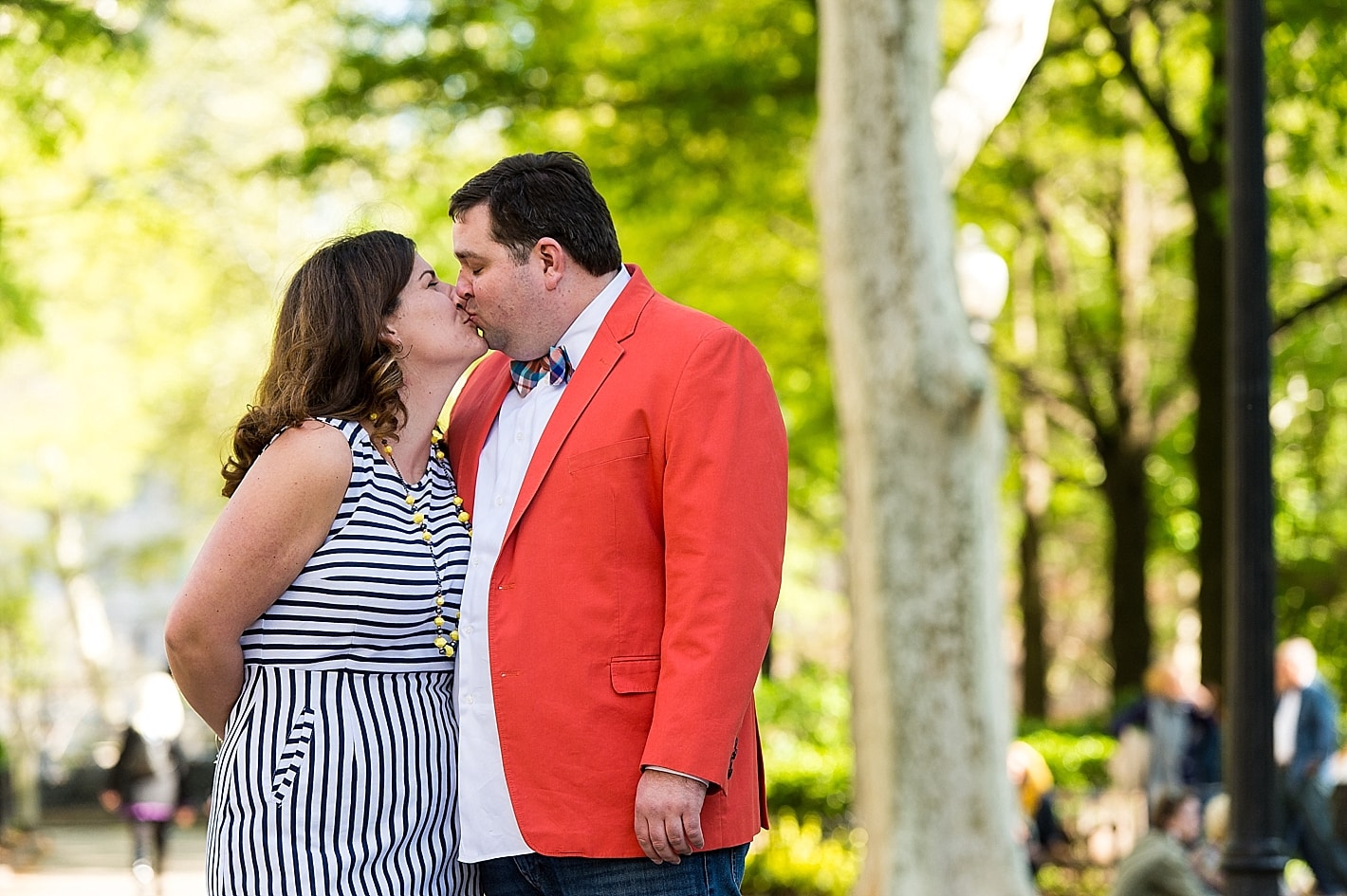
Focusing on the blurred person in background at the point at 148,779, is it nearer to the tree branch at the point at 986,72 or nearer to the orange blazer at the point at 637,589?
the tree branch at the point at 986,72

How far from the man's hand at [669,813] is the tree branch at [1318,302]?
12.6 meters

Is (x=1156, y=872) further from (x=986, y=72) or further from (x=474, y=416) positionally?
(x=474, y=416)

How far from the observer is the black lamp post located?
6.39m

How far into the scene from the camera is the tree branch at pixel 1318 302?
14.2 meters

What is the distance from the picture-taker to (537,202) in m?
2.95

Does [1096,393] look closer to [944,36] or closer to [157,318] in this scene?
[944,36]

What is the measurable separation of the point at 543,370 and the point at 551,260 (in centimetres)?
21

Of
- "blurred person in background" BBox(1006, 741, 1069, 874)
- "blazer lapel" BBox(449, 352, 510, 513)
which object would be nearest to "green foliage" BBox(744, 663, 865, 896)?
"blurred person in background" BBox(1006, 741, 1069, 874)

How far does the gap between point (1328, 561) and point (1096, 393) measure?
3552 millimetres

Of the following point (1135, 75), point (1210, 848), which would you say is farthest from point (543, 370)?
point (1135, 75)

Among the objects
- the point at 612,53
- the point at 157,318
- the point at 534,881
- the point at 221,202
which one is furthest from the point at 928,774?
the point at 157,318

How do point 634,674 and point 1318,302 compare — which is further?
point 1318,302

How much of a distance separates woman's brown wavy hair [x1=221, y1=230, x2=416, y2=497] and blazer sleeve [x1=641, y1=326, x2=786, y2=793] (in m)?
0.62

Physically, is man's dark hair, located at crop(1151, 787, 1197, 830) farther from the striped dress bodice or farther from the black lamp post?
the striped dress bodice
